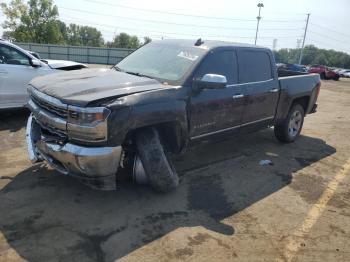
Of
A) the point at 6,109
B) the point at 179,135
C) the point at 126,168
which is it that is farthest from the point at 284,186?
the point at 6,109

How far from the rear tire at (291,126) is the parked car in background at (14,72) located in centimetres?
515

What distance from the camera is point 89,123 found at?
3.82 metres

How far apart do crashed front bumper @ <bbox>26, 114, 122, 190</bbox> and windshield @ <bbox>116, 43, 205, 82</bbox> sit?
1402 millimetres

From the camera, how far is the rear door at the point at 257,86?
19.0ft

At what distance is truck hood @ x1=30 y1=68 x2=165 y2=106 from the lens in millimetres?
3943

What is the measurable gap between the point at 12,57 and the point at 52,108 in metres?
4.29

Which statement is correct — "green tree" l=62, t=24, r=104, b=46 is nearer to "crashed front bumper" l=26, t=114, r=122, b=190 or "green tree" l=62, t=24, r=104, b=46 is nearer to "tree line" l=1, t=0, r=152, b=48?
"tree line" l=1, t=0, r=152, b=48

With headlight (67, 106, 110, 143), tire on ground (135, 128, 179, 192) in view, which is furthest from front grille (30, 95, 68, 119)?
tire on ground (135, 128, 179, 192)

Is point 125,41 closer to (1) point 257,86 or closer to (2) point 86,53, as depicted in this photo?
(2) point 86,53

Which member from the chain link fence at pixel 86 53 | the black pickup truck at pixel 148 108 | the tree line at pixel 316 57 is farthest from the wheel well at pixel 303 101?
the tree line at pixel 316 57

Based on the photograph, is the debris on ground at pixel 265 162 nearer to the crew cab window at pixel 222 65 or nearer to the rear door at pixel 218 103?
the rear door at pixel 218 103

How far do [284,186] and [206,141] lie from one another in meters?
1.30

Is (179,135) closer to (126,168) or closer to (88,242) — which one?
(126,168)

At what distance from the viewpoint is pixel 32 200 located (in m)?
4.34
